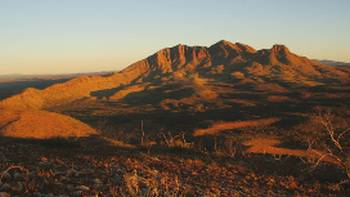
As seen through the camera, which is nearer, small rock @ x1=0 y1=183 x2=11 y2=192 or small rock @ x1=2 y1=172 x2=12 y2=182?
small rock @ x1=0 y1=183 x2=11 y2=192

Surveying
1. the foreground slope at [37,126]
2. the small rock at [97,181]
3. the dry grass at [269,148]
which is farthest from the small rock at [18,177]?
the dry grass at [269,148]

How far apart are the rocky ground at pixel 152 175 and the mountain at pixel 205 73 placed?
4996 cm

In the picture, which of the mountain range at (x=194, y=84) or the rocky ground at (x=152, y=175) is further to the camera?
the mountain range at (x=194, y=84)

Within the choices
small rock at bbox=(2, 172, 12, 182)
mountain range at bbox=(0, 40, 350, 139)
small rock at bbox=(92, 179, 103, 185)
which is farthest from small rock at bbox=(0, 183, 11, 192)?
mountain range at bbox=(0, 40, 350, 139)

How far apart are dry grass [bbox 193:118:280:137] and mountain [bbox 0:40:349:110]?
100 ft

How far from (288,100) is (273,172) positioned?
37.0 metres

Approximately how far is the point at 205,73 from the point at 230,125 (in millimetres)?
59277

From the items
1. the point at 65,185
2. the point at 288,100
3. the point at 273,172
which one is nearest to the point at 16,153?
the point at 65,185

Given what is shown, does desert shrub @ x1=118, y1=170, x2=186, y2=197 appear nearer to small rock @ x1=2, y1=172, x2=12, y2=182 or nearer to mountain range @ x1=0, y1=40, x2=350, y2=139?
small rock @ x1=2, y1=172, x2=12, y2=182

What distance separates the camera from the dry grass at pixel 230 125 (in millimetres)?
27141

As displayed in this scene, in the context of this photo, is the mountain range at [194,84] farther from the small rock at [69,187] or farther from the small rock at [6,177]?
the small rock at [6,177]

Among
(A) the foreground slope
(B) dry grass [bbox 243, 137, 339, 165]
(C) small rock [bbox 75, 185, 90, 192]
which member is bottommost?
(B) dry grass [bbox 243, 137, 339, 165]

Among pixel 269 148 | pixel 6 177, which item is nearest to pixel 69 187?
pixel 6 177

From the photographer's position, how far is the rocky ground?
21.4ft
